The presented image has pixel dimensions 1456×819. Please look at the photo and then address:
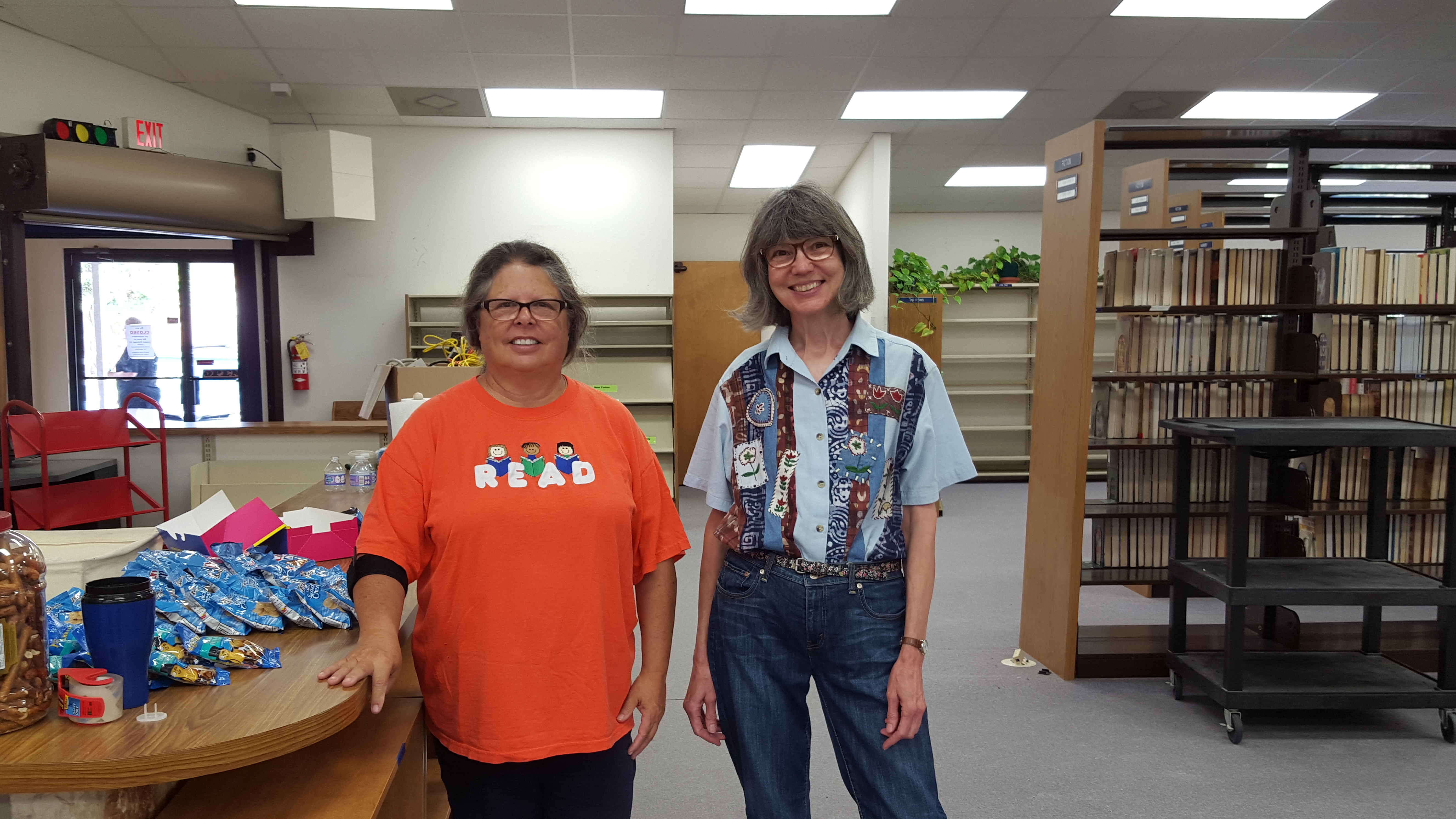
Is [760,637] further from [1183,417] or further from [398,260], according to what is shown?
[398,260]

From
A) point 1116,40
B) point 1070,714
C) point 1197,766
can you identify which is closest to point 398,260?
point 1116,40

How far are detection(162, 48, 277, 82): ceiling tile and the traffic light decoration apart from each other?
0.61 m

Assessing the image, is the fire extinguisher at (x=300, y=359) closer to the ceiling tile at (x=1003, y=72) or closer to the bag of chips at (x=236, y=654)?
the ceiling tile at (x=1003, y=72)

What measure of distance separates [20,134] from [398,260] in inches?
97.3

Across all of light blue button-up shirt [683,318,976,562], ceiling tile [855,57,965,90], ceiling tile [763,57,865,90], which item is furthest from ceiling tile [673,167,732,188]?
light blue button-up shirt [683,318,976,562]

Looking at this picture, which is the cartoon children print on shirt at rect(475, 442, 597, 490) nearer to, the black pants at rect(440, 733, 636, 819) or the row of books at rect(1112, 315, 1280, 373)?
the black pants at rect(440, 733, 636, 819)

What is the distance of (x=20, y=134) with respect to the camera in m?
4.93

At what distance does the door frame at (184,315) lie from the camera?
6816 millimetres

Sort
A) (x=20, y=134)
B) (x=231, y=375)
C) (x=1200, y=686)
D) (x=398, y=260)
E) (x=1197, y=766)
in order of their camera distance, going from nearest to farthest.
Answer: (x=1197, y=766) → (x=1200, y=686) → (x=20, y=134) → (x=398, y=260) → (x=231, y=375)

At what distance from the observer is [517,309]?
1402mm

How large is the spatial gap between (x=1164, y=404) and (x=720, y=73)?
3.60 meters

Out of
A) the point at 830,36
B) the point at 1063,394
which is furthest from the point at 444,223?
the point at 1063,394

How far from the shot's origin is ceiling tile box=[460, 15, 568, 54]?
487 cm

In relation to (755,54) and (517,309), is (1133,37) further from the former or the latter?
(517,309)
